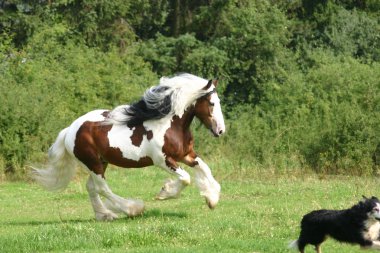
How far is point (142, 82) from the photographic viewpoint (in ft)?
111

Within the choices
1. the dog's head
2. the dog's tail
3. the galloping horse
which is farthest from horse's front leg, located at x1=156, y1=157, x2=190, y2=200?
the dog's head

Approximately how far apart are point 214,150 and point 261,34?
38.0 ft

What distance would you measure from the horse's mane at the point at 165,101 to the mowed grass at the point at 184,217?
1.59m

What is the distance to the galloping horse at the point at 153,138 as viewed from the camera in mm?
14469

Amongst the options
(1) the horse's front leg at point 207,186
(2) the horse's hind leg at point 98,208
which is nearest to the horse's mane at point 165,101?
(1) the horse's front leg at point 207,186

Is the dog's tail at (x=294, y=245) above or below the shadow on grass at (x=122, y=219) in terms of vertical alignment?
above

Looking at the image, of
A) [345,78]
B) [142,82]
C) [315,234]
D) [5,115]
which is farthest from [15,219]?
[142,82]

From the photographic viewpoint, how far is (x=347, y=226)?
1013 cm

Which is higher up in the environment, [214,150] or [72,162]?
[72,162]

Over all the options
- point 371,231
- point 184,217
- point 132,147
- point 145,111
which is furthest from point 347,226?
point 145,111

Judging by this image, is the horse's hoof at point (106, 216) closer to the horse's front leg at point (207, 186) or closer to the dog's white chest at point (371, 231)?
the horse's front leg at point (207, 186)

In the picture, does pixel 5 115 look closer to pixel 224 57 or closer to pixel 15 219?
pixel 15 219

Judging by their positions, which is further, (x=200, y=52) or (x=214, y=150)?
(x=200, y=52)

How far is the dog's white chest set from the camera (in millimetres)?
10012
